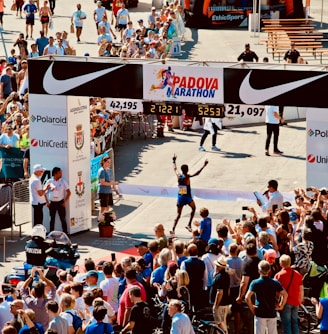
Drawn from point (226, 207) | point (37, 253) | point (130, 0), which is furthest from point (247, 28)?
point (37, 253)

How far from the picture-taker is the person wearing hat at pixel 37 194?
2389 centimetres

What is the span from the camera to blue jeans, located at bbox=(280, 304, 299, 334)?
57.4 ft

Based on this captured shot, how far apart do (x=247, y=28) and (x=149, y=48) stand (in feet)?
40.8

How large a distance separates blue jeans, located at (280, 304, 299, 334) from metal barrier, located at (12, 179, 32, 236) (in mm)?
8188

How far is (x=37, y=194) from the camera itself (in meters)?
24.0

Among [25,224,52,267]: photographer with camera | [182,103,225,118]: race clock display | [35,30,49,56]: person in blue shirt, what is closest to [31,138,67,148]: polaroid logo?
[182,103,225,118]: race clock display

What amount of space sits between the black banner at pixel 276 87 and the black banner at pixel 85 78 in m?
1.88

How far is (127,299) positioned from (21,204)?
9.03 metres

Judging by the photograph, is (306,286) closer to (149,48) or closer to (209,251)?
(209,251)

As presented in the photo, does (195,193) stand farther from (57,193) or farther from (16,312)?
(16,312)

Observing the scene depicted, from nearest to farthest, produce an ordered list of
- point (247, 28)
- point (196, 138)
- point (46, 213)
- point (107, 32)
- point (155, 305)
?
point (155, 305)
point (46, 213)
point (196, 138)
point (107, 32)
point (247, 28)

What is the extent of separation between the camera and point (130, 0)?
173ft

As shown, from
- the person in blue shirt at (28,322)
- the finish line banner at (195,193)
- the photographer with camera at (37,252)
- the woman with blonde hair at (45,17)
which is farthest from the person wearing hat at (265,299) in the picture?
the woman with blonde hair at (45,17)

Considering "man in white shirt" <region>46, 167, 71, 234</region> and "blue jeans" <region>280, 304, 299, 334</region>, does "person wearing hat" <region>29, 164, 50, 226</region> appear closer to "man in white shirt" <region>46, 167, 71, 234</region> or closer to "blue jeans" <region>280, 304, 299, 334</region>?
"man in white shirt" <region>46, 167, 71, 234</region>
